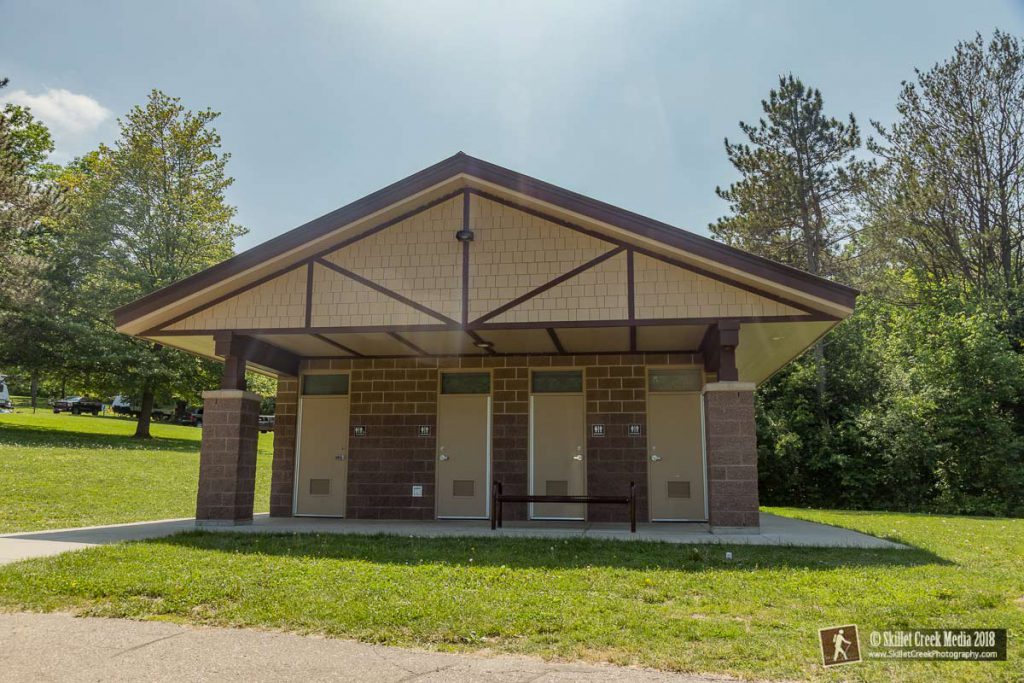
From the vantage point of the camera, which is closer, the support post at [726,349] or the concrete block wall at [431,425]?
the support post at [726,349]

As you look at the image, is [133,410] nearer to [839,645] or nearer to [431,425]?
[431,425]

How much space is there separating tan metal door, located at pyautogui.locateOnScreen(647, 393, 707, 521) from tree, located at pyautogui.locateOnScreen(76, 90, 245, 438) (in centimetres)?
2178

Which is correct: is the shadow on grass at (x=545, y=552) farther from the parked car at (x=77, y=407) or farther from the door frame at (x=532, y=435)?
the parked car at (x=77, y=407)

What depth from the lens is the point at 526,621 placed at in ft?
16.3

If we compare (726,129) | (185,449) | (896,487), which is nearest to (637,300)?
(896,487)

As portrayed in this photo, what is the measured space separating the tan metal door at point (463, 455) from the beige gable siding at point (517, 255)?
3024 millimetres

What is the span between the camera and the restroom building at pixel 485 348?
9.75 meters

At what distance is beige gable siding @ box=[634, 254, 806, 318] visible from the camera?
9688 mm

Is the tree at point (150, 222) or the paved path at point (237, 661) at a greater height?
the tree at point (150, 222)

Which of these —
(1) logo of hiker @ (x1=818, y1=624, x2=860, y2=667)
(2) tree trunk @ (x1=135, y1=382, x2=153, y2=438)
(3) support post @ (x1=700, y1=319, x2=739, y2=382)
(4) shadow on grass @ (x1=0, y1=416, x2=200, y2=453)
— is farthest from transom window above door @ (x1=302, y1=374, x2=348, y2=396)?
(2) tree trunk @ (x1=135, y1=382, x2=153, y2=438)

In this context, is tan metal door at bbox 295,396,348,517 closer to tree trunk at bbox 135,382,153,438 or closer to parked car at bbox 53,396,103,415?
tree trunk at bbox 135,382,153,438

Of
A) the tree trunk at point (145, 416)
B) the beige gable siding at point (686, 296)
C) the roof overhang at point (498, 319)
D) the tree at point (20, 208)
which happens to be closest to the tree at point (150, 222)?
the tree trunk at point (145, 416)

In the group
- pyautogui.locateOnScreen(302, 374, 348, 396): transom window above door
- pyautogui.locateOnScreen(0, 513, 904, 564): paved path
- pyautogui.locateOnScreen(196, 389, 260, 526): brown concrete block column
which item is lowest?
pyautogui.locateOnScreen(0, 513, 904, 564): paved path

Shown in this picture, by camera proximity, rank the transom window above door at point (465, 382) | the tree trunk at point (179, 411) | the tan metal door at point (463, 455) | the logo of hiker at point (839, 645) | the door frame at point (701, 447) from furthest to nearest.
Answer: the tree trunk at point (179, 411) < the transom window above door at point (465, 382) < the tan metal door at point (463, 455) < the door frame at point (701, 447) < the logo of hiker at point (839, 645)
